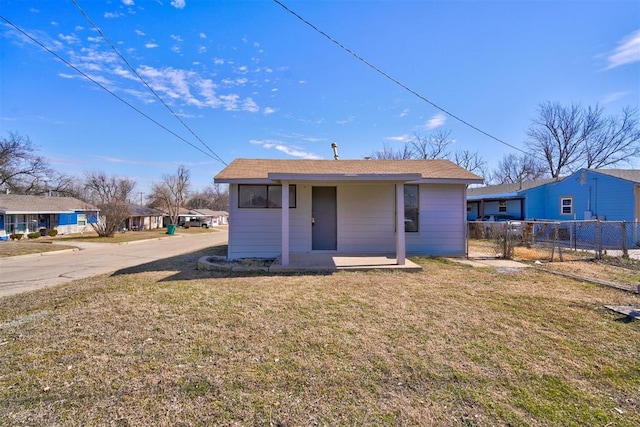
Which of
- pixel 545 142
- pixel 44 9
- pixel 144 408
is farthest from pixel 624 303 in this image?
pixel 545 142

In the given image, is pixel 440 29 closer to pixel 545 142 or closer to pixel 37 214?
pixel 545 142

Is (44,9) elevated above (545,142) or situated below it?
below

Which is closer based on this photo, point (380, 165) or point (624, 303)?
point (624, 303)

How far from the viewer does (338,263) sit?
25.5 ft

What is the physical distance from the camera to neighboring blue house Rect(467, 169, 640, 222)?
1375cm

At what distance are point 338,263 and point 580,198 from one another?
51.2 ft

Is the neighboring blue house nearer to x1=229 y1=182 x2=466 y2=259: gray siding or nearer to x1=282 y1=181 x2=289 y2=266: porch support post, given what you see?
x1=229 y1=182 x2=466 y2=259: gray siding

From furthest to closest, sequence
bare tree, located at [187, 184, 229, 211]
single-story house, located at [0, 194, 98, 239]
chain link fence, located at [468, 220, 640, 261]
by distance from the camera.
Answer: bare tree, located at [187, 184, 229, 211] < single-story house, located at [0, 194, 98, 239] < chain link fence, located at [468, 220, 640, 261]

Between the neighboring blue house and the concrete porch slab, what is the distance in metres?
12.7

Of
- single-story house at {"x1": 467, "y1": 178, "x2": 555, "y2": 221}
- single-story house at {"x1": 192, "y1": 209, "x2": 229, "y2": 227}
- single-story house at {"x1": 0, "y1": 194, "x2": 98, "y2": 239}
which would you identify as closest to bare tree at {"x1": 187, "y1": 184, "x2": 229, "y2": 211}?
single-story house at {"x1": 192, "y1": 209, "x2": 229, "y2": 227}

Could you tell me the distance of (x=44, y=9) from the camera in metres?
6.90

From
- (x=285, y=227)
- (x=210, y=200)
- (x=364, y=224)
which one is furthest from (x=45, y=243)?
Result: (x=210, y=200)

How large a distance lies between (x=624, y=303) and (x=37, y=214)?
40.1 metres

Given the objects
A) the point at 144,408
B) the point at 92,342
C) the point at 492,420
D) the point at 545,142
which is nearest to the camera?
the point at 492,420
